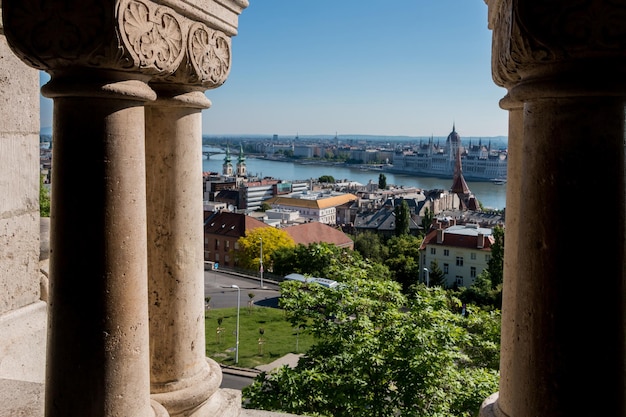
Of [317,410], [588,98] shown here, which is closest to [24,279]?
[588,98]

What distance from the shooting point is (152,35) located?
228 centimetres

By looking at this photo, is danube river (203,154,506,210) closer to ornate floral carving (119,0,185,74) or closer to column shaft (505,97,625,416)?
ornate floral carving (119,0,185,74)

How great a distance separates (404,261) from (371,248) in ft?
21.7

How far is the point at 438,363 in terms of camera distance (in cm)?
698

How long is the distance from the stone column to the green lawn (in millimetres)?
17985

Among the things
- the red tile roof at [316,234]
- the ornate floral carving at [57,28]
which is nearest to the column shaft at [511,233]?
the ornate floral carving at [57,28]

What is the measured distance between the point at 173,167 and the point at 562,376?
1762 mm

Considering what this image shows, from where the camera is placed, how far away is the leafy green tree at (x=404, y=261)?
1576 inches

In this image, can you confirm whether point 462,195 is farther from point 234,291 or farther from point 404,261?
point 234,291

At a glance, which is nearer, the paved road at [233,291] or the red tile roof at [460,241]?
the paved road at [233,291]

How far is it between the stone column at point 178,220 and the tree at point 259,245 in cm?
3839

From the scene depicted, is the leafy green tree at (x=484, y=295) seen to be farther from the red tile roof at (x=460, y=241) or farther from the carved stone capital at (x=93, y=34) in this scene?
the carved stone capital at (x=93, y=34)

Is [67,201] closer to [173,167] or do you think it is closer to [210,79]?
[173,167]

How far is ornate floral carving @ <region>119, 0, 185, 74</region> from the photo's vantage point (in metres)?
2.15
